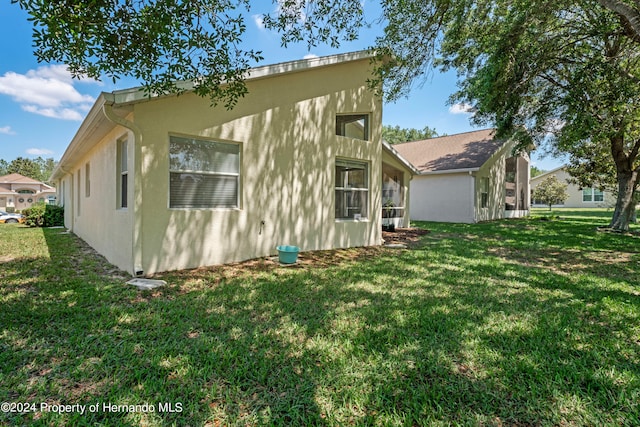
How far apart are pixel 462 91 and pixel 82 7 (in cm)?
1293

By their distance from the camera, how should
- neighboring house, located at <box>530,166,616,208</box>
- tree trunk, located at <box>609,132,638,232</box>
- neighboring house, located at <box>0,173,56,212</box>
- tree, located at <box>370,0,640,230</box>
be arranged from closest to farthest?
tree, located at <box>370,0,640,230</box> → tree trunk, located at <box>609,132,638,232</box> → neighboring house, located at <box>0,173,56,212</box> → neighboring house, located at <box>530,166,616,208</box>

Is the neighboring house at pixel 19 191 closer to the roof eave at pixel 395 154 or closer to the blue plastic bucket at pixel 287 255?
the roof eave at pixel 395 154

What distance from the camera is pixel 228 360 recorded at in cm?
275

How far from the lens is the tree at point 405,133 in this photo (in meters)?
52.5

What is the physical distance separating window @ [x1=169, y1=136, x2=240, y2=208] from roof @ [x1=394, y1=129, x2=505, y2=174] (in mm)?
13904

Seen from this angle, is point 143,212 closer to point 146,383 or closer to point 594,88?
point 146,383

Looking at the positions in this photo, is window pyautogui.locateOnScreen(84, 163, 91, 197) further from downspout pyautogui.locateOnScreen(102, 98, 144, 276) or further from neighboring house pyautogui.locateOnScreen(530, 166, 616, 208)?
neighboring house pyautogui.locateOnScreen(530, 166, 616, 208)

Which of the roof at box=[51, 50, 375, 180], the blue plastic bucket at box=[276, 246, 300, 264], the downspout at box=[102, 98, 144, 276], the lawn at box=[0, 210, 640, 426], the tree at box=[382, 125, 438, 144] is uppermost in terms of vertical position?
the tree at box=[382, 125, 438, 144]

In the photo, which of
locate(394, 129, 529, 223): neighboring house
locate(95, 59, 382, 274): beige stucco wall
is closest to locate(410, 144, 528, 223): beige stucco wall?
locate(394, 129, 529, 223): neighboring house

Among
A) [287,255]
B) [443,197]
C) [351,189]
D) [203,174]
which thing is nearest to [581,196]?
[443,197]

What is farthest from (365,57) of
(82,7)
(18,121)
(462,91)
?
(18,121)

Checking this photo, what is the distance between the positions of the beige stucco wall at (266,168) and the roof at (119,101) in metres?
0.24

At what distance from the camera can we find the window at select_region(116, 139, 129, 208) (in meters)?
6.22

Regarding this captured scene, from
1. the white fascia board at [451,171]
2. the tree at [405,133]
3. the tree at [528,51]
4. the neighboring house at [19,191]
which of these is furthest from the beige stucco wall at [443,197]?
the neighboring house at [19,191]
